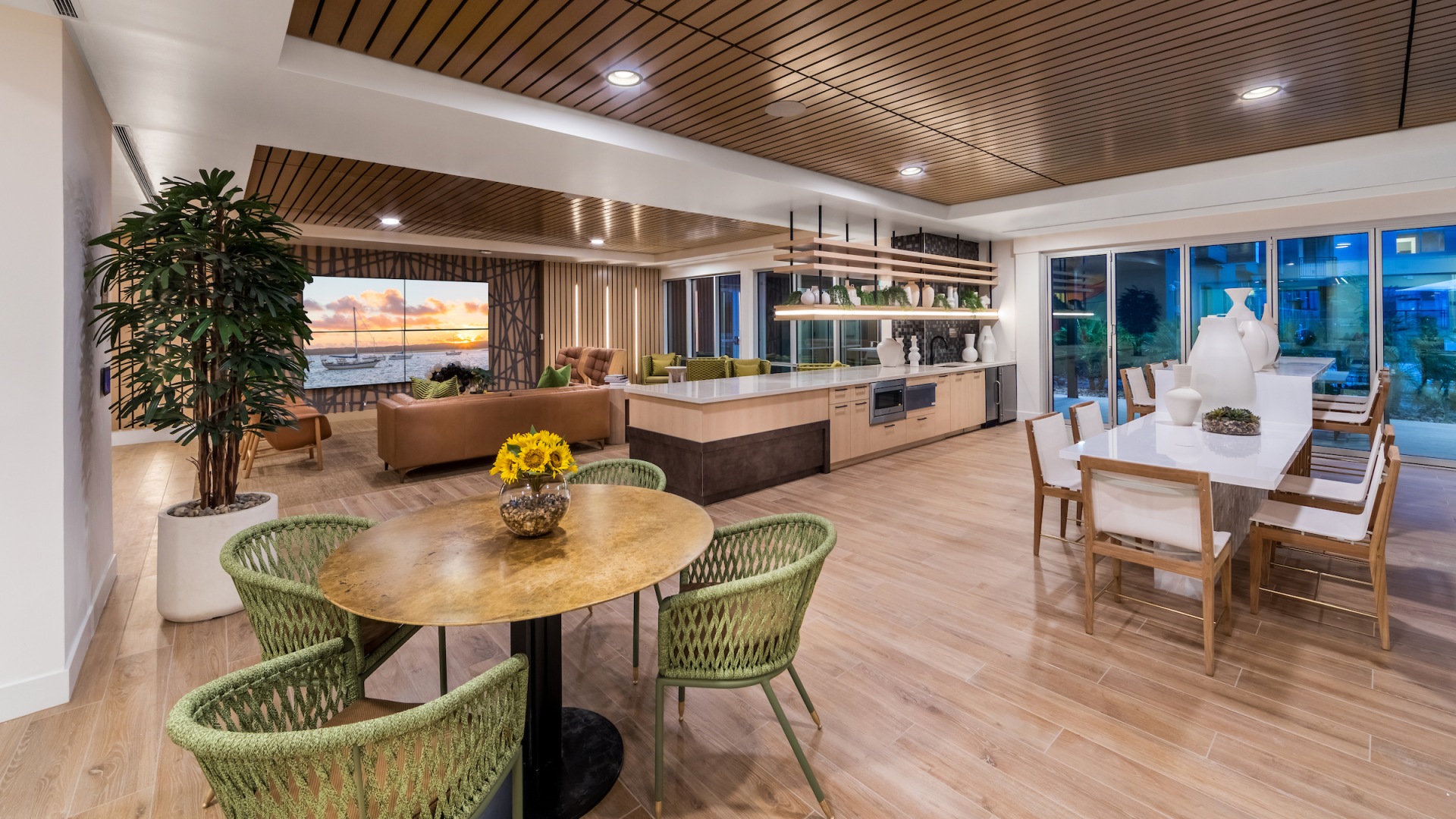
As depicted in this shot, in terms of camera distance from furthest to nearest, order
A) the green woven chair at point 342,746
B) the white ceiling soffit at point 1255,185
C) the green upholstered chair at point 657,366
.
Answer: the green upholstered chair at point 657,366 → the white ceiling soffit at point 1255,185 → the green woven chair at point 342,746

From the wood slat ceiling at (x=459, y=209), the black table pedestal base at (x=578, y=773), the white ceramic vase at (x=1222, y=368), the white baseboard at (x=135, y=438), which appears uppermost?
the wood slat ceiling at (x=459, y=209)

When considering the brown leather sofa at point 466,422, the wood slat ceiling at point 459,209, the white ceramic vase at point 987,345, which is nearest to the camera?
the wood slat ceiling at point 459,209

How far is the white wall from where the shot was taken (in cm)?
228

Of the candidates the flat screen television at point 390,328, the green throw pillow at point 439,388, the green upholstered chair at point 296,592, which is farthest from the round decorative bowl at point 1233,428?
the flat screen television at point 390,328

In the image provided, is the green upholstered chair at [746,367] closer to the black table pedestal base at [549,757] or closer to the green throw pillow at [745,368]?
the green throw pillow at [745,368]

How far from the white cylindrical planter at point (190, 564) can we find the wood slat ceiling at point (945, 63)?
2.24 m

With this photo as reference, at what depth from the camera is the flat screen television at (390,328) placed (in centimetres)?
946

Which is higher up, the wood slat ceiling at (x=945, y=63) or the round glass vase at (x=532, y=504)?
the wood slat ceiling at (x=945, y=63)

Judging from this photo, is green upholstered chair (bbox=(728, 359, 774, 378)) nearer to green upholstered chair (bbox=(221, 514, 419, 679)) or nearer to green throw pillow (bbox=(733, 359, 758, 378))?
green throw pillow (bbox=(733, 359, 758, 378))

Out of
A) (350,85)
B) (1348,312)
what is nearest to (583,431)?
(350,85)

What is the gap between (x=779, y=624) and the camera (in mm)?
1768

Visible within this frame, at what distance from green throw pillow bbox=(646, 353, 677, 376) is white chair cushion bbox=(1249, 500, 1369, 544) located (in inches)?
320

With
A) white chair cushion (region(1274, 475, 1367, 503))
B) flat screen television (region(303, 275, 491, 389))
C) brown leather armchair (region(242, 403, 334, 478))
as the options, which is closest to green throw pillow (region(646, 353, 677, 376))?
flat screen television (region(303, 275, 491, 389))

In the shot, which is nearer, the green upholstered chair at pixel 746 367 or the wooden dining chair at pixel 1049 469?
the wooden dining chair at pixel 1049 469
